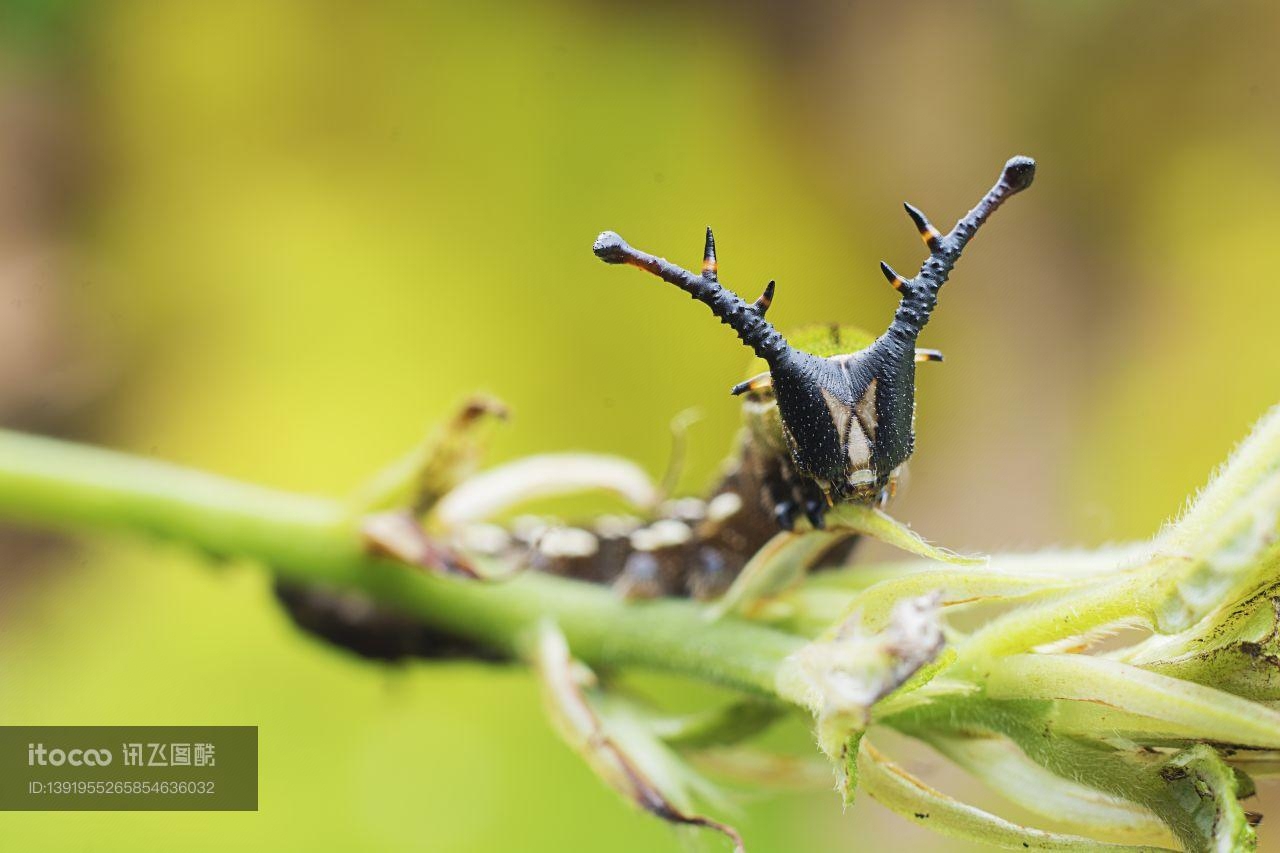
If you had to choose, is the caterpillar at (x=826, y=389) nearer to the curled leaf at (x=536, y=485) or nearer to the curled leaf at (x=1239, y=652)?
the curled leaf at (x=536, y=485)

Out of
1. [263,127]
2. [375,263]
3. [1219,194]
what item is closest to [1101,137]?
[1219,194]

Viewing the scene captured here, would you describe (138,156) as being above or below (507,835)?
above

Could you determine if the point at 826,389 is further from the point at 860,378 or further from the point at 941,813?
the point at 941,813

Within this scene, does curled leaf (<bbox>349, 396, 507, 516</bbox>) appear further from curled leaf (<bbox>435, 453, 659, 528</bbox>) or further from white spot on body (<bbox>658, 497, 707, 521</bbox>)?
white spot on body (<bbox>658, 497, 707, 521</bbox>)

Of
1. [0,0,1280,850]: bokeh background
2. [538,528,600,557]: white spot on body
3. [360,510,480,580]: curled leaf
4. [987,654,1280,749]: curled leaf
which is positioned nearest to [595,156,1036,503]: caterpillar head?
[987,654,1280,749]: curled leaf

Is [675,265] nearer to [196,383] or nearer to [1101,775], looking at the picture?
[1101,775]

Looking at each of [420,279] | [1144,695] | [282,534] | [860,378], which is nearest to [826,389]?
[860,378]
